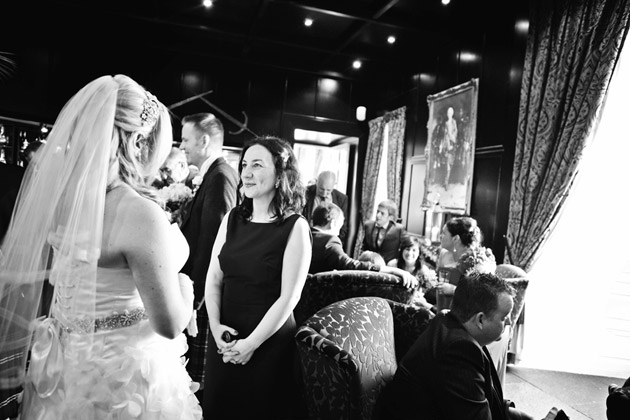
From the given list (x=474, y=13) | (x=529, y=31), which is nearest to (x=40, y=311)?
(x=529, y=31)

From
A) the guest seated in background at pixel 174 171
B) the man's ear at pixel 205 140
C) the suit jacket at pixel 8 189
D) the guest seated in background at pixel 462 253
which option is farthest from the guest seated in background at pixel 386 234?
the suit jacket at pixel 8 189

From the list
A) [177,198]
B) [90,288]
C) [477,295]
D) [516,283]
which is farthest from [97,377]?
[516,283]

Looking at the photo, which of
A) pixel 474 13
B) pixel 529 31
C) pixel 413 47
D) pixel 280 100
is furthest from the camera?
pixel 280 100

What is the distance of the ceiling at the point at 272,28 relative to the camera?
5.51 m

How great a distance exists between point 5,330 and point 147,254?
43 centimetres

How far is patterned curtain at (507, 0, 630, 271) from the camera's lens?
360 centimetres

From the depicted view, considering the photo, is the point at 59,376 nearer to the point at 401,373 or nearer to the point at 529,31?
the point at 401,373

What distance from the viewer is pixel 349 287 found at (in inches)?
98.7

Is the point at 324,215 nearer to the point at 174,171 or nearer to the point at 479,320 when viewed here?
the point at 174,171

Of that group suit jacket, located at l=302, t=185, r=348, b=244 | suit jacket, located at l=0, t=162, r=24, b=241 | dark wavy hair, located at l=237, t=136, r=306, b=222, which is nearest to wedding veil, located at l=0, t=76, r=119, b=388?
dark wavy hair, located at l=237, t=136, r=306, b=222

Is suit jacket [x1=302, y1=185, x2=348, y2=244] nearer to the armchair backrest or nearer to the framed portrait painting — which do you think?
the framed portrait painting

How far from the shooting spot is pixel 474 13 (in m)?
5.25

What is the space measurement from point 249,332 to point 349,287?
2.96 ft

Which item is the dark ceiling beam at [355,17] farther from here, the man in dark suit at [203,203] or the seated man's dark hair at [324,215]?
the seated man's dark hair at [324,215]
